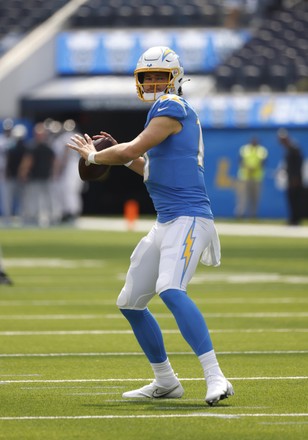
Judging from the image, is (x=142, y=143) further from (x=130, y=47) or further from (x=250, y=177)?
(x=130, y=47)

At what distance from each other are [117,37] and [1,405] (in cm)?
2813

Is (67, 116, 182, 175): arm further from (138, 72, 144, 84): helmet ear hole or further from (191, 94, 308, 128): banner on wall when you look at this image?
(191, 94, 308, 128): banner on wall

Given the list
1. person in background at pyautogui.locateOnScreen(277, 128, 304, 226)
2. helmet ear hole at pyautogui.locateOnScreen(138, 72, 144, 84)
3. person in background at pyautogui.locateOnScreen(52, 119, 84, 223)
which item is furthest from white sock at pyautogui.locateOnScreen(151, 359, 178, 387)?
person in background at pyautogui.locateOnScreen(52, 119, 84, 223)

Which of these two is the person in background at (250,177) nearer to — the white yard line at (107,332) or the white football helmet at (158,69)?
the white yard line at (107,332)

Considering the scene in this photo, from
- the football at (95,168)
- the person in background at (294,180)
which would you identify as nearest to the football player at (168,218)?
the football at (95,168)

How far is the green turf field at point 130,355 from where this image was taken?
21.4 feet

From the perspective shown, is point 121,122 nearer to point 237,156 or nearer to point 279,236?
point 237,156

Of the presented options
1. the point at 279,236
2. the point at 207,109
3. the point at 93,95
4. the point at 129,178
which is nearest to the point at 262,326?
the point at 279,236

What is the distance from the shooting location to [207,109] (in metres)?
30.9

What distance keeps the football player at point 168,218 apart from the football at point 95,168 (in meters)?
0.12

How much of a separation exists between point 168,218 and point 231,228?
66.2 feet

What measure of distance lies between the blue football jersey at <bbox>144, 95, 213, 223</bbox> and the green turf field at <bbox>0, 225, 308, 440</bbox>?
106 cm

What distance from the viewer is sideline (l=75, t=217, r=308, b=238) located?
25688 millimetres

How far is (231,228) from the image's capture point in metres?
27.4
